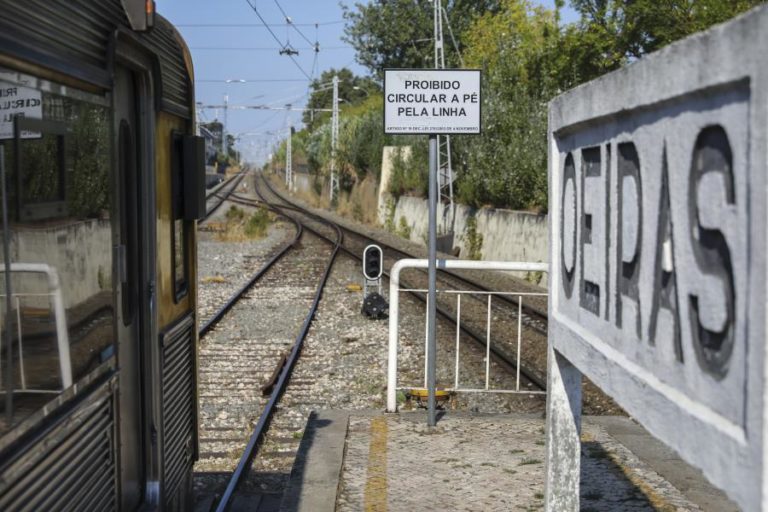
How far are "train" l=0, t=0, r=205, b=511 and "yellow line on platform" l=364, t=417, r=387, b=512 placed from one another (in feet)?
3.26

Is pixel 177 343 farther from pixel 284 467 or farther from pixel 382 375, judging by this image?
pixel 382 375

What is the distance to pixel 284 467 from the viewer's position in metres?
6.61

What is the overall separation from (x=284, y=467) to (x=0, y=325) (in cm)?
410

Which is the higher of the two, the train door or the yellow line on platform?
the train door

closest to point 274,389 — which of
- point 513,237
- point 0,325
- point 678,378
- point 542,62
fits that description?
point 0,325

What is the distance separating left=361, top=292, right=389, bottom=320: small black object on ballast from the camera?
12.9 meters

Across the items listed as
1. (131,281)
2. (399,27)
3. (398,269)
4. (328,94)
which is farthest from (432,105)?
(328,94)

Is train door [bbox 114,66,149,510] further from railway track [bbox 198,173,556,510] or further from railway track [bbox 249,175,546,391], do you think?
railway track [bbox 249,175,546,391]

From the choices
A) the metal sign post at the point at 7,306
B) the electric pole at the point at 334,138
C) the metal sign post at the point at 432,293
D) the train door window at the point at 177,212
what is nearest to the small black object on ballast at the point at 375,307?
the metal sign post at the point at 432,293

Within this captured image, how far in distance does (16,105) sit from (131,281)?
1.49m

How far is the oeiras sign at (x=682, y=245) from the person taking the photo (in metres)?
1.81

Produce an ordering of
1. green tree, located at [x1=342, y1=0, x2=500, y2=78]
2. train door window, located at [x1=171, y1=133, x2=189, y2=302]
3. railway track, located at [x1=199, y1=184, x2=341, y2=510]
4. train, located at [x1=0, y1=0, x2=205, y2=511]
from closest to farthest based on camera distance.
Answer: train, located at [x1=0, y1=0, x2=205, y2=511] → train door window, located at [x1=171, y1=133, x2=189, y2=302] → railway track, located at [x1=199, y1=184, x2=341, y2=510] → green tree, located at [x1=342, y1=0, x2=500, y2=78]

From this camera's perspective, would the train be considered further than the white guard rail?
No

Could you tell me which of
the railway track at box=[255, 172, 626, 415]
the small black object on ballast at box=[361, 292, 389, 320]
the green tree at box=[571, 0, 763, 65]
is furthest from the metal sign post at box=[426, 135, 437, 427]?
the green tree at box=[571, 0, 763, 65]
